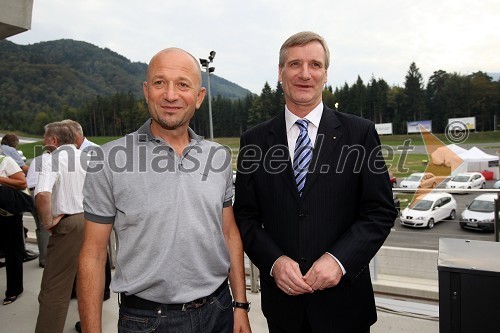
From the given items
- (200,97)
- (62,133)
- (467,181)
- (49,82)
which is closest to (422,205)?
(467,181)

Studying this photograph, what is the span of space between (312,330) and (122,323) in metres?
0.81

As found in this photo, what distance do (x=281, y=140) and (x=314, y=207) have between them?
0.36 meters

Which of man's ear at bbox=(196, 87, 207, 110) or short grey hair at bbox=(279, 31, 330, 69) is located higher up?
short grey hair at bbox=(279, 31, 330, 69)

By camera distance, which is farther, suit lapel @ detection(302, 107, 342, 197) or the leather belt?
suit lapel @ detection(302, 107, 342, 197)

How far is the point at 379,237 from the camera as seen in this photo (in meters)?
1.49

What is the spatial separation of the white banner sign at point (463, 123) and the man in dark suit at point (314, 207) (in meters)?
63.2

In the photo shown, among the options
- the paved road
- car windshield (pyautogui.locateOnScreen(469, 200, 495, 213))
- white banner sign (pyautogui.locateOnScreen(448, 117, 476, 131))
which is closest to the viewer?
the paved road

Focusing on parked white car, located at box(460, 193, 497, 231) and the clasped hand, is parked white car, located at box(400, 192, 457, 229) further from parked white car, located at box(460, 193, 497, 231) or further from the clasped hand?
the clasped hand

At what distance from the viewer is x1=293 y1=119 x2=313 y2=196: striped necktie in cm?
156

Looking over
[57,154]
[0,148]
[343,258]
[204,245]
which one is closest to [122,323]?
[204,245]

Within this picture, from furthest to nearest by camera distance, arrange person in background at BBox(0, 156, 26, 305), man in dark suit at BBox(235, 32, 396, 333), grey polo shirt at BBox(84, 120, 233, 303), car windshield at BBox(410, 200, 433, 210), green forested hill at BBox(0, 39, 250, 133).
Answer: green forested hill at BBox(0, 39, 250, 133), car windshield at BBox(410, 200, 433, 210), person in background at BBox(0, 156, 26, 305), man in dark suit at BBox(235, 32, 396, 333), grey polo shirt at BBox(84, 120, 233, 303)

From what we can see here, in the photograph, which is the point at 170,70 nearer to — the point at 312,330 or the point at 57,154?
the point at 312,330

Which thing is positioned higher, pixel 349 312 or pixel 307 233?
pixel 307 233

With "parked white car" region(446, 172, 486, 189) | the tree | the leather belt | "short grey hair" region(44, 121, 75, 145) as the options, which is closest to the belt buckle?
the leather belt
